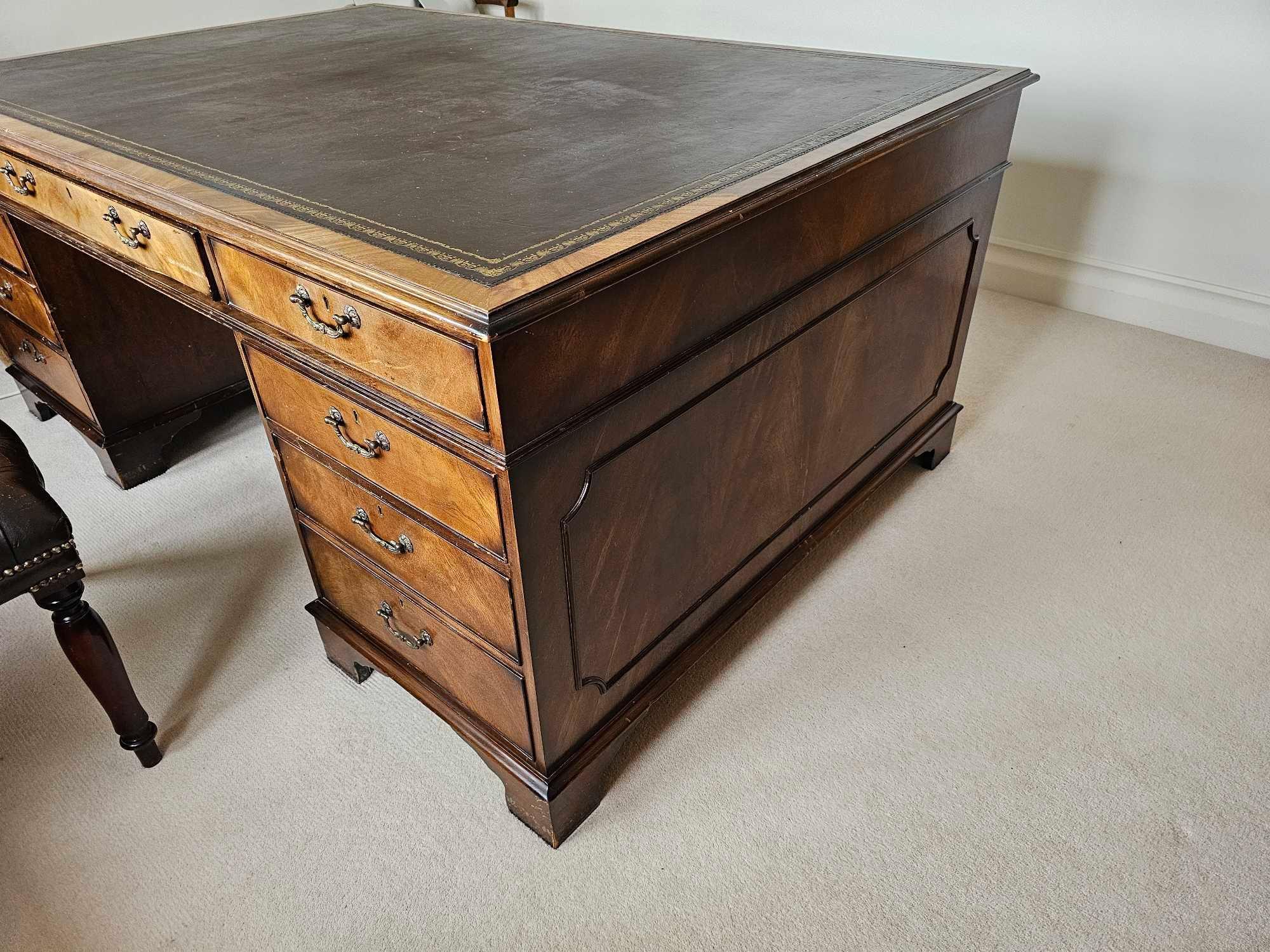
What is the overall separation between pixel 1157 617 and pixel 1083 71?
1.52 m

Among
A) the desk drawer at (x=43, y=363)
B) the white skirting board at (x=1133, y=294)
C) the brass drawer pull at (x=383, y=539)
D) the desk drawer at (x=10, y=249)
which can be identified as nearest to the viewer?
the brass drawer pull at (x=383, y=539)

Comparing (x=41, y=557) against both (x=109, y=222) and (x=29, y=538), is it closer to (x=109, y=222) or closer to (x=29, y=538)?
(x=29, y=538)

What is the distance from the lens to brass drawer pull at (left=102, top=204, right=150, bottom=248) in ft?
3.62

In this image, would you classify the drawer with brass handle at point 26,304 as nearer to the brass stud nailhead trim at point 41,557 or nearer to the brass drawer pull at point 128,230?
the brass drawer pull at point 128,230

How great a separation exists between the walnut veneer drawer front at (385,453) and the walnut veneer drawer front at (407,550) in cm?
4

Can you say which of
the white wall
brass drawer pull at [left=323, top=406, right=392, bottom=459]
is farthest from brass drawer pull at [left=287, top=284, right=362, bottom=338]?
the white wall

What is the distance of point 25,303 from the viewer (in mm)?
1753

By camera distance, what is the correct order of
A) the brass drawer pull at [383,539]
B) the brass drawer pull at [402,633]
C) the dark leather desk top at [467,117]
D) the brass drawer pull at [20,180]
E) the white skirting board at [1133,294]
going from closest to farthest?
the dark leather desk top at [467,117], the brass drawer pull at [383,539], the brass drawer pull at [402,633], the brass drawer pull at [20,180], the white skirting board at [1133,294]

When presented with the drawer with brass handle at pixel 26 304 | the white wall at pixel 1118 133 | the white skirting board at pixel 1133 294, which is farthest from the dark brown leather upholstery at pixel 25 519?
the white skirting board at pixel 1133 294

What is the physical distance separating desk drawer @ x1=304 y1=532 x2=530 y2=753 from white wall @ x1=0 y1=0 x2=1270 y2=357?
6.98ft

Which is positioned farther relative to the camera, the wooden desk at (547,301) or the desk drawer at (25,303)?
the desk drawer at (25,303)

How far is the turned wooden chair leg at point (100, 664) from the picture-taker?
1.13 metres

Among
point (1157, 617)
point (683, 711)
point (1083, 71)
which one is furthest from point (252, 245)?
point (1083, 71)

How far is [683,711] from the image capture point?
4.38 ft
